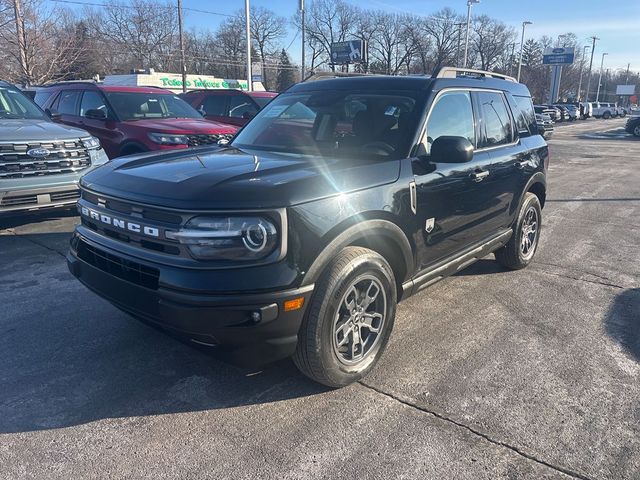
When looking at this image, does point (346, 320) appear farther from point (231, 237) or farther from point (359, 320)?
point (231, 237)

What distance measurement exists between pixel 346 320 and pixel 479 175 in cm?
184

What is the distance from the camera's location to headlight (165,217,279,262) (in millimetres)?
2635

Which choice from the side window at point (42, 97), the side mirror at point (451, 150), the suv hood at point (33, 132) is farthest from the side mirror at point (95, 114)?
the side mirror at point (451, 150)

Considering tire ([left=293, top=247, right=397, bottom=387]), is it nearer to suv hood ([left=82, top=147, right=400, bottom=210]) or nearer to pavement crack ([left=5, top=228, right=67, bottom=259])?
suv hood ([left=82, top=147, right=400, bottom=210])

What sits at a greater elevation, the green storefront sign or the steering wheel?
the green storefront sign

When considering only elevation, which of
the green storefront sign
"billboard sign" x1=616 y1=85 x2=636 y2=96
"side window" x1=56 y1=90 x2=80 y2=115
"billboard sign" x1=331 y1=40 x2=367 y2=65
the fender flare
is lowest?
the fender flare

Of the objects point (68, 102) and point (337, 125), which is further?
point (68, 102)

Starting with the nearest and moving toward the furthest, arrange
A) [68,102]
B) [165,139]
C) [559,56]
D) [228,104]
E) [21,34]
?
[165,139]
[68,102]
[228,104]
[21,34]
[559,56]

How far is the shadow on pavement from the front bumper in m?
2.67

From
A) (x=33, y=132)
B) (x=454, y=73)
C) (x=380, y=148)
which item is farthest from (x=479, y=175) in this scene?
(x=33, y=132)

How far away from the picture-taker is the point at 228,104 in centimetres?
1191

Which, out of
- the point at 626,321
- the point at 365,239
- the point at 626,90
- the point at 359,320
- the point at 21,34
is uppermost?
the point at 21,34

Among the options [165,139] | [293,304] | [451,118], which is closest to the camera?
[293,304]

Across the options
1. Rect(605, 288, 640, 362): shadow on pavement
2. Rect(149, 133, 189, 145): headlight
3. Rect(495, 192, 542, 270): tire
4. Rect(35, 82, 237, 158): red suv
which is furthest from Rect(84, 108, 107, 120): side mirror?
Rect(605, 288, 640, 362): shadow on pavement
